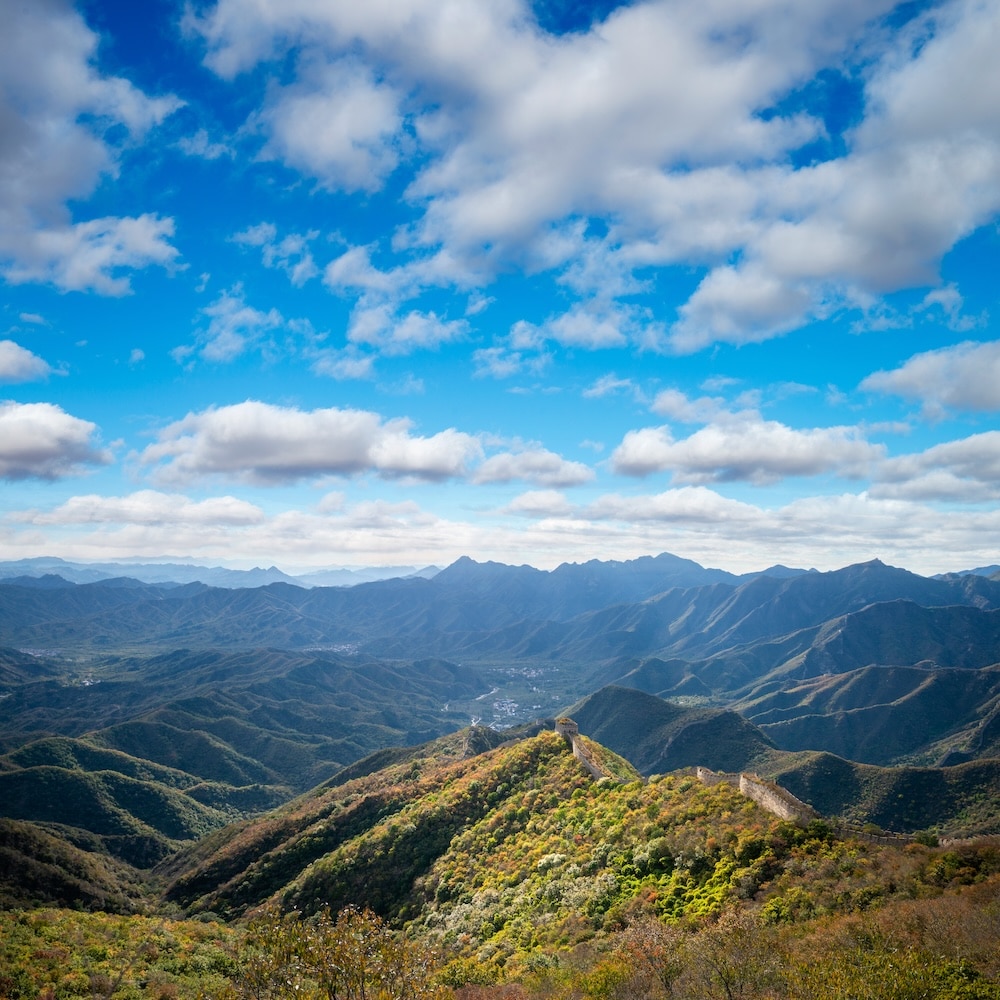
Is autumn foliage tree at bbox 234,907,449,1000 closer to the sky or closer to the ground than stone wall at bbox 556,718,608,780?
closer to the sky

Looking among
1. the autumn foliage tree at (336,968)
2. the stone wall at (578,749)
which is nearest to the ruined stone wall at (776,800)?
the stone wall at (578,749)

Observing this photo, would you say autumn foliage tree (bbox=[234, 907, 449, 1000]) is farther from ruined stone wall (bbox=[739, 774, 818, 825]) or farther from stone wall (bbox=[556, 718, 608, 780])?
stone wall (bbox=[556, 718, 608, 780])

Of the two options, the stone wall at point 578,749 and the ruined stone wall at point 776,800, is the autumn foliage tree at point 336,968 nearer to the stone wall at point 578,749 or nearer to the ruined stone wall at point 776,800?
the ruined stone wall at point 776,800

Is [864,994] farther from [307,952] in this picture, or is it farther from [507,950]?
[507,950]

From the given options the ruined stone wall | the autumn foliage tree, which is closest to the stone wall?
the ruined stone wall

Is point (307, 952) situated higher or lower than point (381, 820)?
higher

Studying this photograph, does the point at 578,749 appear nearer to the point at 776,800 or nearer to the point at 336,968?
the point at 776,800

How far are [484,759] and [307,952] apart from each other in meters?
55.2

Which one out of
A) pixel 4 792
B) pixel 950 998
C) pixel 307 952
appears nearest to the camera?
pixel 950 998

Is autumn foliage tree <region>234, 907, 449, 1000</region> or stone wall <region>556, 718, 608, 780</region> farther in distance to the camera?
stone wall <region>556, 718, 608, 780</region>

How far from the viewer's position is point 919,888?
78.1ft

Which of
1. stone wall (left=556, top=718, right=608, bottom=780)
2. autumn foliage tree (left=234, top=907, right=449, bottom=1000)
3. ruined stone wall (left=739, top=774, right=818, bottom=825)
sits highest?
ruined stone wall (left=739, top=774, right=818, bottom=825)

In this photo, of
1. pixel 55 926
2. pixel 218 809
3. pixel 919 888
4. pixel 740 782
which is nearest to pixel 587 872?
pixel 740 782

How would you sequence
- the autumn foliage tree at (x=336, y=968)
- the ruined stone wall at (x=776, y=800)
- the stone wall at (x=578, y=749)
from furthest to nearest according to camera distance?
the stone wall at (x=578, y=749) → the ruined stone wall at (x=776, y=800) → the autumn foliage tree at (x=336, y=968)
